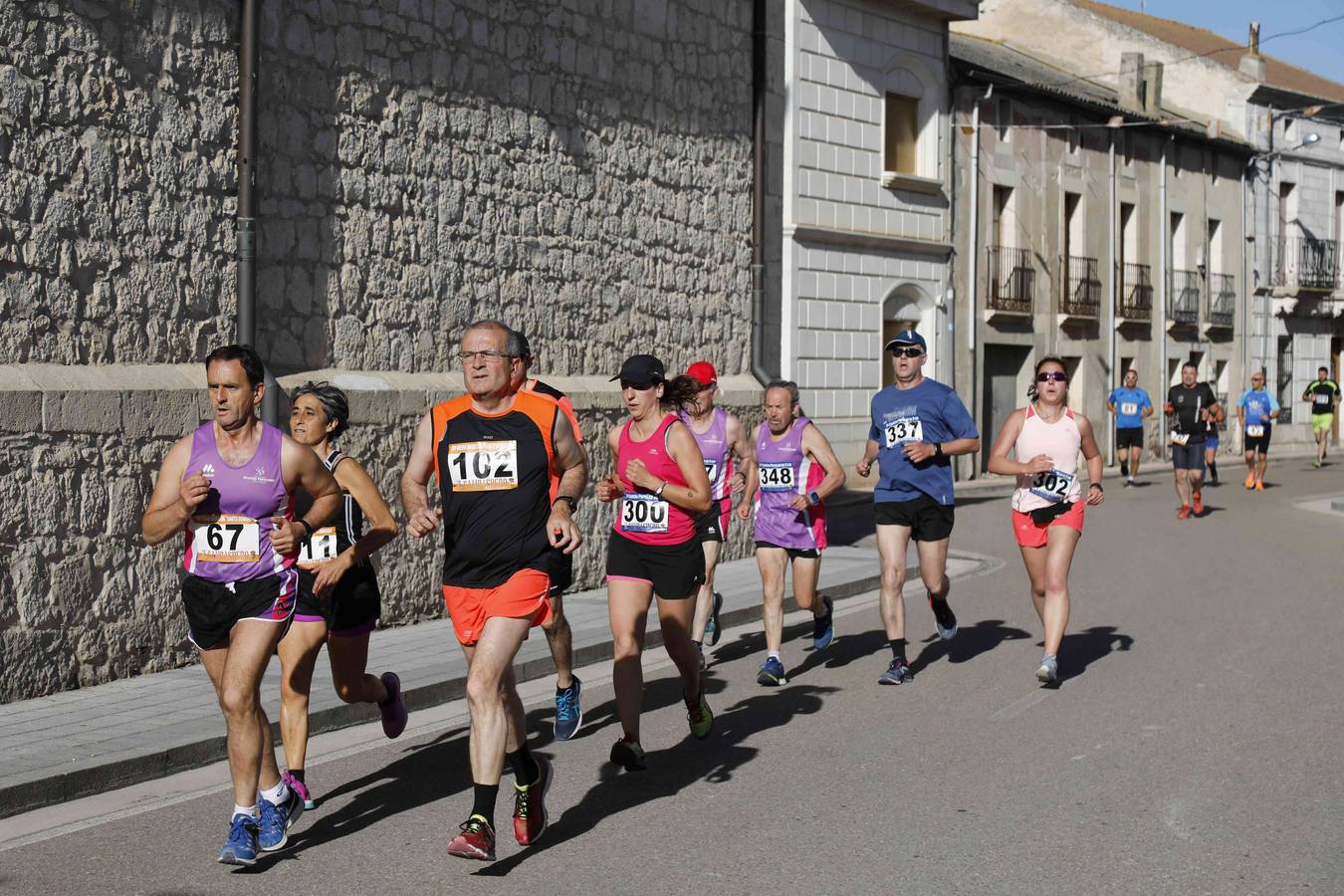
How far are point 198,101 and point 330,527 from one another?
4963 millimetres

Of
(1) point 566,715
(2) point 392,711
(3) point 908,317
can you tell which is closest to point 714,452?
(1) point 566,715

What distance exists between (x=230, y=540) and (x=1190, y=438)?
18026mm

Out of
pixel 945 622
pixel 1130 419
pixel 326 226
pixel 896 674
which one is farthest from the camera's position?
pixel 1130 419

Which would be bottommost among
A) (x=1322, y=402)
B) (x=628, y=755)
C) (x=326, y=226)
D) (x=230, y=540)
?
(x=628, y=755)

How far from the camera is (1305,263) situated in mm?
44312

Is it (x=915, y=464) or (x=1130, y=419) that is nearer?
(x=915, y=464)

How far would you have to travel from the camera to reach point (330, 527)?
6938 millimetres

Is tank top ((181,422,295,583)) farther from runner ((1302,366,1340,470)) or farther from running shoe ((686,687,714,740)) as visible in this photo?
runner ((1302,366,1340,470))

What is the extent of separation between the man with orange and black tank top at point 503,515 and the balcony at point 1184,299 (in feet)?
112

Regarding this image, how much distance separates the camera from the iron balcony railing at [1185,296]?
38781 millimetres

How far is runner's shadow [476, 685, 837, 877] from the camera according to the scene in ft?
21.1

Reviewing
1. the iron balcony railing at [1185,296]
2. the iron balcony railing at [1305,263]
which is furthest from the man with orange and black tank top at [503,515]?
the iron balcony railing at [1305,263]

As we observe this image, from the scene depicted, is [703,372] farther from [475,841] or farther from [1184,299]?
[1184,299]

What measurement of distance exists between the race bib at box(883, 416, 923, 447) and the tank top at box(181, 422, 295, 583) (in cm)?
502
